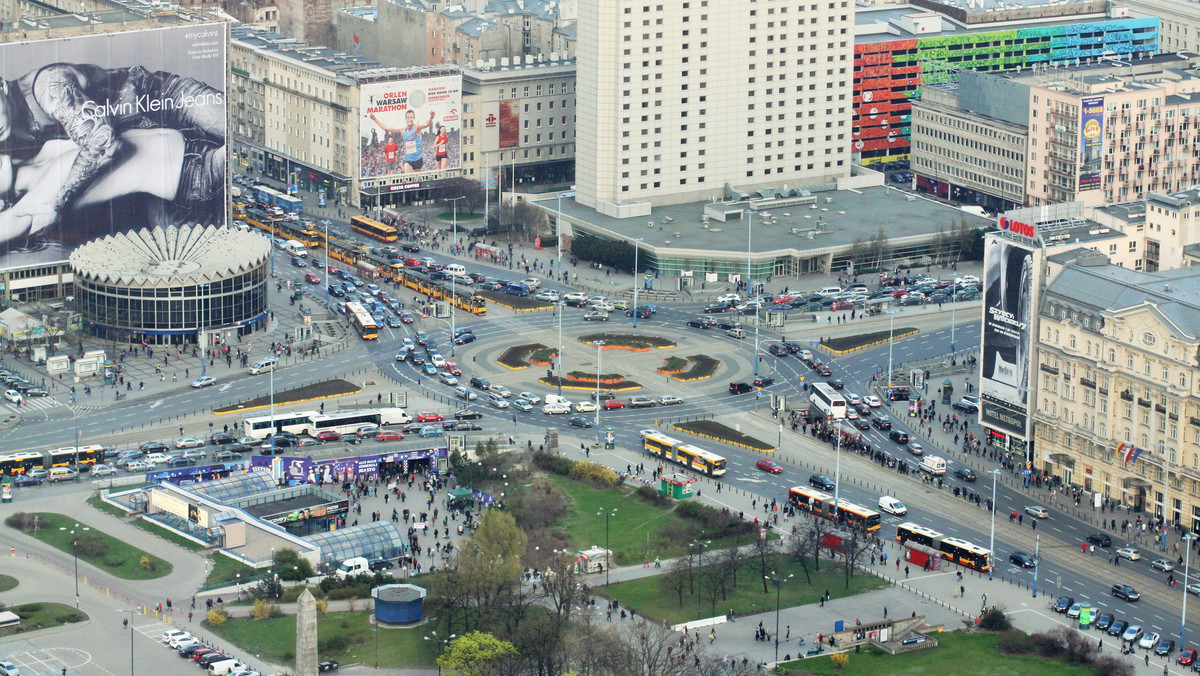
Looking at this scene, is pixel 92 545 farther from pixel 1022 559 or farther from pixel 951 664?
pixel 1022 559

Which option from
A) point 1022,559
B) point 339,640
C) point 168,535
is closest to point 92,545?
point 168,535

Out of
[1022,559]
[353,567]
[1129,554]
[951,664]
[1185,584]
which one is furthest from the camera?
[1129,554]

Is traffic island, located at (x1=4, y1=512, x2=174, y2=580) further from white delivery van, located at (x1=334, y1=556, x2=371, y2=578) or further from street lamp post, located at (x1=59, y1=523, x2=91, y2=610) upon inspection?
white delivery van, located at (x1=334, y1=556, x2=371, y2=578)

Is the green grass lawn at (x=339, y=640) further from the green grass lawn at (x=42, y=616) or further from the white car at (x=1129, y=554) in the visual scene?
the white car at (x=1129, y=554)

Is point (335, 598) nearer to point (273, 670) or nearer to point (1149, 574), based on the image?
point (273, 670)

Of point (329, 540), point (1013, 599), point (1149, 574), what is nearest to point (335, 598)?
point (329, 540)

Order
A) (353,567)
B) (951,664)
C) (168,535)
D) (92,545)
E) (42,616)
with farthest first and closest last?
(168,535), (92,545), (353,567), (42,616), (951,664)

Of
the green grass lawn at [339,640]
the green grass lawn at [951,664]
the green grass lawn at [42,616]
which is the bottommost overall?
the green grass lawn at [951,664]

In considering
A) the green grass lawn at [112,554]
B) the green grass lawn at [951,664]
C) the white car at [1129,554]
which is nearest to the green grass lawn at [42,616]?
the green grass lawn at [112,554]
